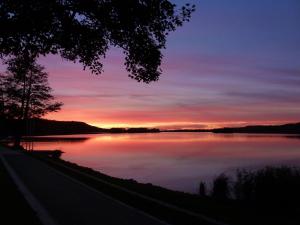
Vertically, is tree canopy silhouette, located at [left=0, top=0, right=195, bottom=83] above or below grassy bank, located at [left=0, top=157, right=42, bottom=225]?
above

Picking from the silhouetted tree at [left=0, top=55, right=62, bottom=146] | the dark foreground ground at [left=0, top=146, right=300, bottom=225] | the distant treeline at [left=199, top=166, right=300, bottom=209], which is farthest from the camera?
the silhouetted tree at [left=0, top=55, right=62, bottom=146]

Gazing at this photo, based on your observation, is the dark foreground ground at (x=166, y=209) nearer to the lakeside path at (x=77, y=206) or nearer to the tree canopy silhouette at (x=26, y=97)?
the lakeside path at (x=77, y=206)

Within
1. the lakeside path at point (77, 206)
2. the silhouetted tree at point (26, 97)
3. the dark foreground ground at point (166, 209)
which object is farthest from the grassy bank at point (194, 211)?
the silhouetted tree at point (26, 97)

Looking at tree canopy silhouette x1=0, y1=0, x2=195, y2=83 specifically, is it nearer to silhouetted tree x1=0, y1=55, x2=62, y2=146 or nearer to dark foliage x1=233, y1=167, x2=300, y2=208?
dark foliage x1=233, y1=167, x2=300, y2=208

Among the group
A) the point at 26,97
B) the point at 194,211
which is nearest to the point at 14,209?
the point at 194,211

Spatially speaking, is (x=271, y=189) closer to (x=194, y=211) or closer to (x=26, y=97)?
(x=194, y=211)

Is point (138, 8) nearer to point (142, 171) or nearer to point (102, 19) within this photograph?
point (102, 19)

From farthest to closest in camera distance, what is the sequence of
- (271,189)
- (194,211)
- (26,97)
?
(26,97) < (271,189) < (194,211)

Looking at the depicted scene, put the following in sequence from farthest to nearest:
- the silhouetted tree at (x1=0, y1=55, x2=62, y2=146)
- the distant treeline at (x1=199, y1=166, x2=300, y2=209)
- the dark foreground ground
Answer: the silhouetted tree at (x1=0, y1=55, x2=62, y2=146) → the distant treeline at (x1=199, y1=166, x2=300, y2=209) → the dark foreground ground

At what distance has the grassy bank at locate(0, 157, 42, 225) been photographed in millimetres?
12383

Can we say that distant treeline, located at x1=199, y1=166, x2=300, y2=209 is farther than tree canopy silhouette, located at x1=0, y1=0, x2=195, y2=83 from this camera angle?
Yes

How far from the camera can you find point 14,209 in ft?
46.7

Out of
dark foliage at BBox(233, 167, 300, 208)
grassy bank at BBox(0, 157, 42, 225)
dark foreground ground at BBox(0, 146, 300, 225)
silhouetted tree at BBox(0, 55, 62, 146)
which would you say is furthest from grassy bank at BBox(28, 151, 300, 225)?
silhouetted tree at BBox(0, 55, 62, 146)

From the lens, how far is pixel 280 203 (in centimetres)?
1948
